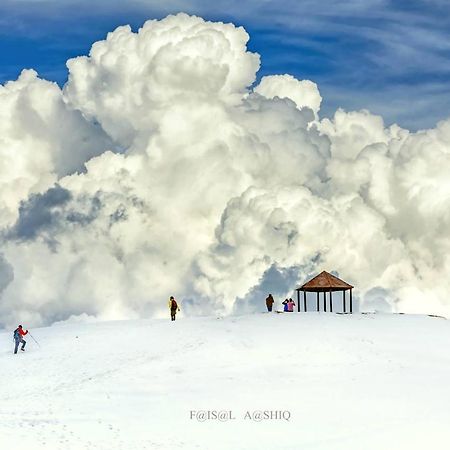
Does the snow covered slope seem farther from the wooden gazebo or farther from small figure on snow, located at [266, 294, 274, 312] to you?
the wooden gazebo

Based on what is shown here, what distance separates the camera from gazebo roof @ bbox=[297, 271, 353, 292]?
80562 millimetres

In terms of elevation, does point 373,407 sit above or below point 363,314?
below

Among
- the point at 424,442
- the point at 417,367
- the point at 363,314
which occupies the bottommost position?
the point at 424,442

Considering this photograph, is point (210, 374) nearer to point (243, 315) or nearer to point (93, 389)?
point (93, 389)

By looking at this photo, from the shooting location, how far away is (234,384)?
48312 mm

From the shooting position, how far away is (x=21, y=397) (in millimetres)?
46906

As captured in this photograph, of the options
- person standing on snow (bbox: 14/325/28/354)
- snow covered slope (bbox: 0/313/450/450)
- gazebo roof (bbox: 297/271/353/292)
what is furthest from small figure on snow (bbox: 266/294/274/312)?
person standing on snow (bbox: 14/325/28/354)

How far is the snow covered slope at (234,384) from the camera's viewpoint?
38469mm

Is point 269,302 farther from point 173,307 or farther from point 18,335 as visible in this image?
point 18,335

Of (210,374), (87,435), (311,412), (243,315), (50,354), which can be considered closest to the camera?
(87,435)

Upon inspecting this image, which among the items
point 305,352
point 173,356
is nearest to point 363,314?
point 305,352

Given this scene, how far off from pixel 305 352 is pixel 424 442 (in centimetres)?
1773

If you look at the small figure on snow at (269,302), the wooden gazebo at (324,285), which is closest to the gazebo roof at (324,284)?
the wooden gazebo at (324,285)

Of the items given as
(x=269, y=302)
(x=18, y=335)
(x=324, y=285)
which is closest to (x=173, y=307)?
(x=269, y=302)
